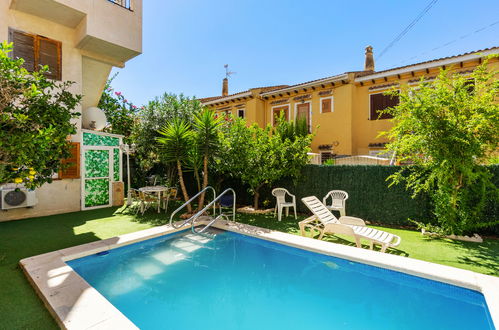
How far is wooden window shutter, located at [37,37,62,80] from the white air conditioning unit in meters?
4.50

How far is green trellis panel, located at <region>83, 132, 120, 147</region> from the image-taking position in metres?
11.3

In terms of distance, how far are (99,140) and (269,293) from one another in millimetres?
10545

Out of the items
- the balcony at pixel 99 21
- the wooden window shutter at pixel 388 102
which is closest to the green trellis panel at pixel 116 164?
the balcony at pixel 99 21

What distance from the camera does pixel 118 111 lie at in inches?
735

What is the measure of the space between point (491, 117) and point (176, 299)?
8.52 meters

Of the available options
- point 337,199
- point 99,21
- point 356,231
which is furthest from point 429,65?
point 99,21

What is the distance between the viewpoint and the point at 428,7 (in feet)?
46.6

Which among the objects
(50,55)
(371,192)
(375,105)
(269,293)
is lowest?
(269,293)

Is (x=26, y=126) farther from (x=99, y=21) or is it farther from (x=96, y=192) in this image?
(x=96, y=192)

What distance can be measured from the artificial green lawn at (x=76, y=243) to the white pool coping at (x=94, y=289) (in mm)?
197

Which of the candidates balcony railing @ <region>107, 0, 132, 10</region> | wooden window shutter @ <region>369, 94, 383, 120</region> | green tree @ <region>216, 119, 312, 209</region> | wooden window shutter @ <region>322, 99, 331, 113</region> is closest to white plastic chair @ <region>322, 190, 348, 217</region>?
green tree @ <region>216, 119, 312, 209</region>

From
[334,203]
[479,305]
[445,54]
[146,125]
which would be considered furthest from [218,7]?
[479,305]

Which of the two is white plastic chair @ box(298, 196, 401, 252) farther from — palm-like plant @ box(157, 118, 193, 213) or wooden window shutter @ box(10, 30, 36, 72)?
wooden window shutter @ box(10, 30, 36, 72)

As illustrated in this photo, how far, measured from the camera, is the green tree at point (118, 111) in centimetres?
1792
